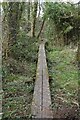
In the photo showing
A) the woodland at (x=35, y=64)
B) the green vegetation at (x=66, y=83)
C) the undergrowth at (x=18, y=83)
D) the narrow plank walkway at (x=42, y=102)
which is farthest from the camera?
the green vegetation at (x=66, y=83)

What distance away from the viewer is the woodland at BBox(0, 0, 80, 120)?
3.45 metres

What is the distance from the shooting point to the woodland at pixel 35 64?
3452 millimetres

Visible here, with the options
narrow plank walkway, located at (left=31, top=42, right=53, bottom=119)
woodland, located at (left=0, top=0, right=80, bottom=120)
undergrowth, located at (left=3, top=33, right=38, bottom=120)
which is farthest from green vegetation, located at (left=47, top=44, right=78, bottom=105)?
undergrowth, located at (left=3, top=33, right=38, bottom=120)

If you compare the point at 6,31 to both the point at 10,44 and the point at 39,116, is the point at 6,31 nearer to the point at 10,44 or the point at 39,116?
the point at 10,44

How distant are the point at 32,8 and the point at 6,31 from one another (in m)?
5.44

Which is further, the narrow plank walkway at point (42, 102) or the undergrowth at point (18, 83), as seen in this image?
the undergrowth at point (18, 83)

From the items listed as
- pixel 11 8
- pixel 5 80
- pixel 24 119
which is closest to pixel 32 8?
pixel 11 8

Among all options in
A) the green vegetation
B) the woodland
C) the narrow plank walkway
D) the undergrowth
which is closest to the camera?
the narrow plank walkway

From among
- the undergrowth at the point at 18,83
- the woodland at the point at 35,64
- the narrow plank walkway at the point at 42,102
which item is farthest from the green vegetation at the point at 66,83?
the undergrowth at the point at 18,83

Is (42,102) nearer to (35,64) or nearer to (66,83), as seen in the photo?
(66,83)

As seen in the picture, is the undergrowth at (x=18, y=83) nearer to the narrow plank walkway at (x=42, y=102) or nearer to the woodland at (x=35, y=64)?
the woodland at (x=35, y=64)

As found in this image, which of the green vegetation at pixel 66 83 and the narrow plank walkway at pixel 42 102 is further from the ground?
the narrow plank walkway at pixel 42 102

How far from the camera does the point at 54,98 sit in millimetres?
3781

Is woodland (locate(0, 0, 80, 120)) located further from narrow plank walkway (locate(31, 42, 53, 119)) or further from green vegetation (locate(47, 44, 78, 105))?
narrow plank walkway (locate(31, 42, 53, 119))
